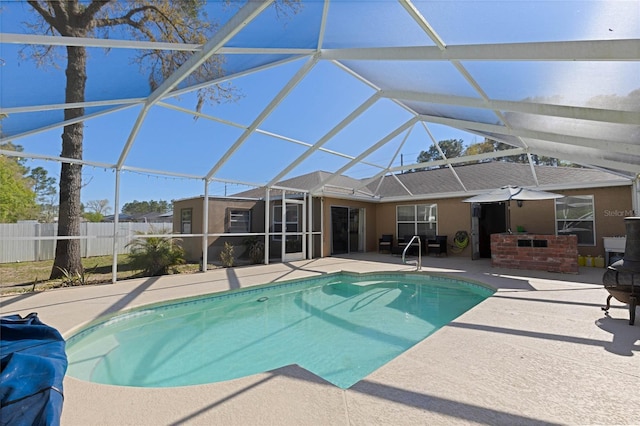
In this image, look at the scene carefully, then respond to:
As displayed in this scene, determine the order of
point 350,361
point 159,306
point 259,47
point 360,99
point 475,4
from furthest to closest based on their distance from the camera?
point 360,99
point 159,306
point 259,47
point 350,361
point 475,4

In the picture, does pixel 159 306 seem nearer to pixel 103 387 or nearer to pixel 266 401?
pixel 103 387

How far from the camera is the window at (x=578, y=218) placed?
951cm

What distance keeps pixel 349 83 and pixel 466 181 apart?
8349 millimetres

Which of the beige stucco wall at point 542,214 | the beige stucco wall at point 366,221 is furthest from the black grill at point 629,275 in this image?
the beige stucco wall at point 366,221

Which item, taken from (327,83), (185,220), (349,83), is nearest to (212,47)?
(327,83)

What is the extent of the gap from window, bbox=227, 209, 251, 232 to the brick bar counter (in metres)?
9.50

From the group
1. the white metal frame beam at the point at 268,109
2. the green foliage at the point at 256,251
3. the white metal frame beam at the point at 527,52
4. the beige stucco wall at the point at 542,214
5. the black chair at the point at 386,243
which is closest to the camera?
the white metal frame beam at the point at 527,52

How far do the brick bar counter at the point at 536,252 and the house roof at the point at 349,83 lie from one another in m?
2.48

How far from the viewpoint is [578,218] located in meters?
9.76

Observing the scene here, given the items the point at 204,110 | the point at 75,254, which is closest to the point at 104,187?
the point at 75,254

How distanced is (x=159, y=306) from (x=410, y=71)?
613 centimetres

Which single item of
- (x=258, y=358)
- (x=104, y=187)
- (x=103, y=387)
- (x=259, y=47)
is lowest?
(x=258, y=358)

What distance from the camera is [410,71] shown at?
16.4 ft

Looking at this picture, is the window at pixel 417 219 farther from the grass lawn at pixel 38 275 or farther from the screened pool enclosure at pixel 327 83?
the grass lawn at pixel 38 275
